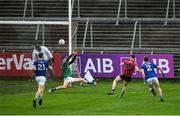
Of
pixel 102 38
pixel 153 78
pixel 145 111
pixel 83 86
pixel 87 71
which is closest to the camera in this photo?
pixel 145 111

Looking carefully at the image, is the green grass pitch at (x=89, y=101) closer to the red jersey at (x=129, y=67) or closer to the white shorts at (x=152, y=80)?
the white shorts at (x=152, y=80)

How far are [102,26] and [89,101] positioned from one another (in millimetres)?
17781

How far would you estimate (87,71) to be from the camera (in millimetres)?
42906

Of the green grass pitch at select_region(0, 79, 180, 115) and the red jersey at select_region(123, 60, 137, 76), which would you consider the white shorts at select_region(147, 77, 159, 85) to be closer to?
the green grass pitch at select_region(0, 79, 180, 115)

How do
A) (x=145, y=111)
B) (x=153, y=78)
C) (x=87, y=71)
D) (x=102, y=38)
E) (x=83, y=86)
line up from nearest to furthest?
(x=145, y=111) < (x=153, y=78) < (x=83, y=86) < (x=87, y=71) < (x=102, y=38)

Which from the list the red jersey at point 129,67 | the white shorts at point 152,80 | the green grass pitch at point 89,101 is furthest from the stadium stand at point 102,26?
the white shorts at point 152,80

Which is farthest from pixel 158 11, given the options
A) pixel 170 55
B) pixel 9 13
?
pixel 9 13

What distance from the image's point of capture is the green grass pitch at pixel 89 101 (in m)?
26.7

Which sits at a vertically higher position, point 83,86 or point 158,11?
point 158,11

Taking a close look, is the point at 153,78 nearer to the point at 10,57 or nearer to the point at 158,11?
the point at 10,57

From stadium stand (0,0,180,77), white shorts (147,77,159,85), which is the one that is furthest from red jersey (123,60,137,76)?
stadium stand (0,0,180,77)

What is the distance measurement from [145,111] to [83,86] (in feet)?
44.7

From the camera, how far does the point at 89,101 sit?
3070cm

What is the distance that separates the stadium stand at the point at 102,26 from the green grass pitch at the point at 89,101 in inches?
211
